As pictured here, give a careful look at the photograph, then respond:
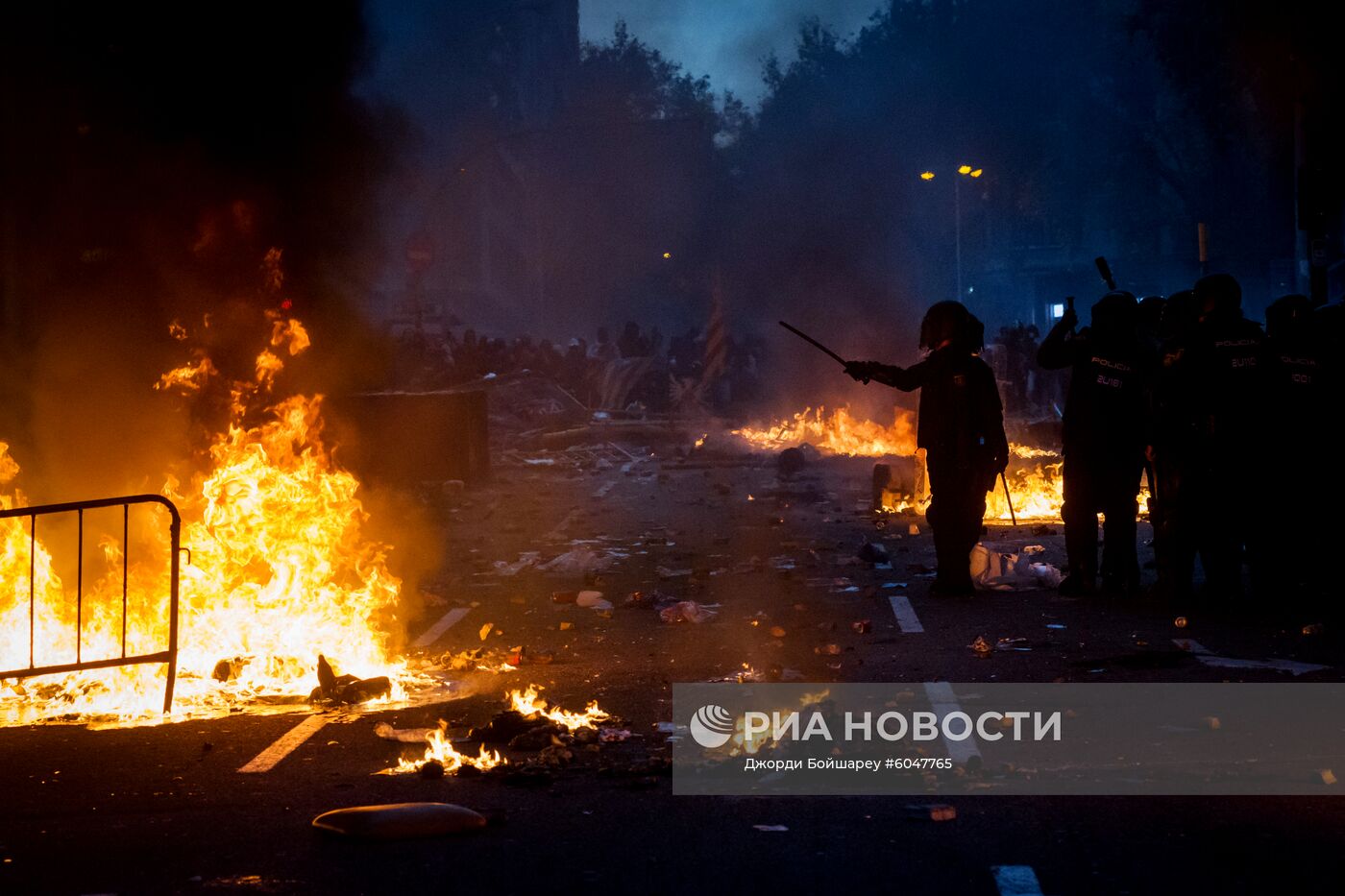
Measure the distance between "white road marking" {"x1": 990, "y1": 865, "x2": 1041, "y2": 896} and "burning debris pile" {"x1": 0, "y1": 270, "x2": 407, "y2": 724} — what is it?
3737mm

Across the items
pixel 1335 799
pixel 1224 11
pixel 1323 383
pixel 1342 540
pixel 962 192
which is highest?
pixel 962 192

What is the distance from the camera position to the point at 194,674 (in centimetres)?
732

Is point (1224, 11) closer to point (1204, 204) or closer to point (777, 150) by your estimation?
point (1204, 204)

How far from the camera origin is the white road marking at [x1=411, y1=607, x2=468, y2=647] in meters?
8.65

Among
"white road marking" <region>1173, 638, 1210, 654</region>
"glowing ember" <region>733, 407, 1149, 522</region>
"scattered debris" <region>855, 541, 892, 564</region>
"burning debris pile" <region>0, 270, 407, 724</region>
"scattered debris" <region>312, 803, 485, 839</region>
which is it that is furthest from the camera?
"glowing ember" <region>733, 407, 1149, 522</region>

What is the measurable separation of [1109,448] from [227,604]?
5.98 metres

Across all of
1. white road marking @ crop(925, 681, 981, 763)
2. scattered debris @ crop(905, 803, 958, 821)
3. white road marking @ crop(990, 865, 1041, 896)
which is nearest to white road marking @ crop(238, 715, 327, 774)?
scattered debris @ crop(905, 803, 958, 821)

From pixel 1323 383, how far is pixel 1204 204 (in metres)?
39.4

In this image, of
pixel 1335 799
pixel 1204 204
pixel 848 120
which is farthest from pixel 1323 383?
pixel 848 120

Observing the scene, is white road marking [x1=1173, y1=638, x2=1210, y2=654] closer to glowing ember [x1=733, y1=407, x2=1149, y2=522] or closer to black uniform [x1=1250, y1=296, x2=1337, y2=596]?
black uniform [x1=1250, y1=296, x2=1337, y2=596]

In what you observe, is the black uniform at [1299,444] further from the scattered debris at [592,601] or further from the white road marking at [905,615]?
the scattered debris at [592,601]

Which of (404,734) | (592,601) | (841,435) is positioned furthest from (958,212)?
(404,734)

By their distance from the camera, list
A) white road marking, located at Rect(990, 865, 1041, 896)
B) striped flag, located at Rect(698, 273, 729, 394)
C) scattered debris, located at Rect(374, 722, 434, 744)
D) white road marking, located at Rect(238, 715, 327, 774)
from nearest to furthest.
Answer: white road marking, located at Rect(990, 865, 1041, 896), white road marking, located at Rect(238, 715, 327, 774), scattered debris, located at Rect(374, 722, 434, 744), striped flag, located at Rect(698, 273, 729, 394)

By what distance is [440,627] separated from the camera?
9234 mm
